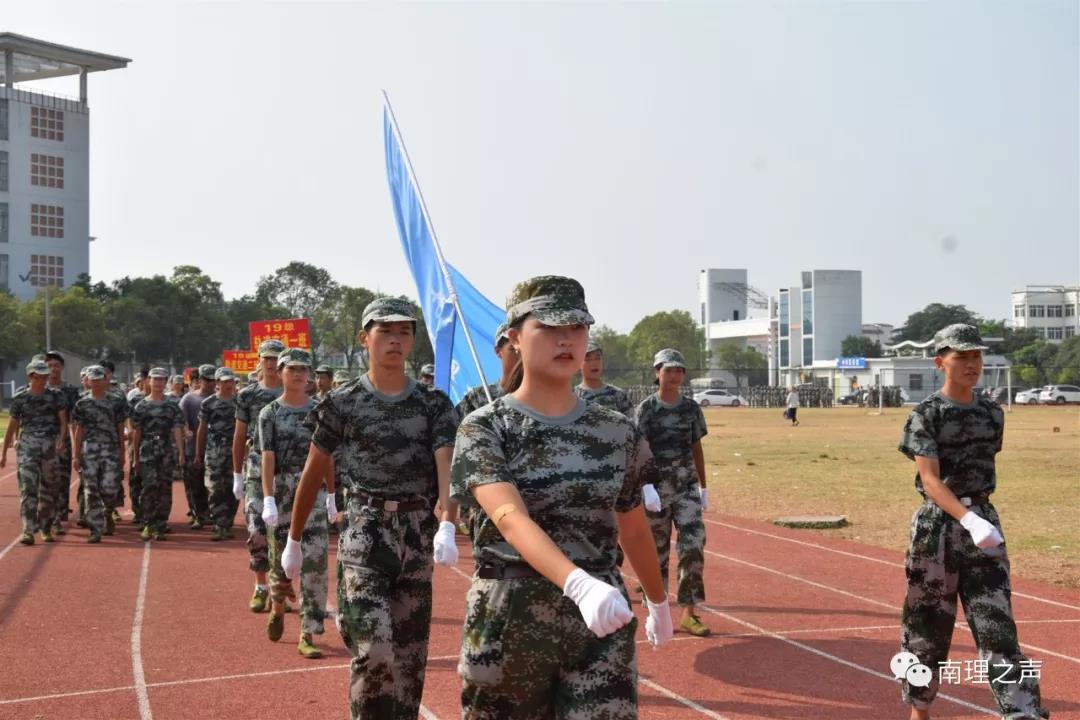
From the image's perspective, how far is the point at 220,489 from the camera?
1489 centimetres

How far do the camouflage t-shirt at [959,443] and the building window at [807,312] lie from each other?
12735 centimetres

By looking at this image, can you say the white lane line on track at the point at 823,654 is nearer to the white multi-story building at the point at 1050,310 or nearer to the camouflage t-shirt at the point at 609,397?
the camouflage t-shirt at the point at 609,397

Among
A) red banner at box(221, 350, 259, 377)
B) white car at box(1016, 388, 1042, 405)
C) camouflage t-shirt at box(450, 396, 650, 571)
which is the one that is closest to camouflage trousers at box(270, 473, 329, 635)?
camouflage t-shirt at box(450, 396, 650, 571)

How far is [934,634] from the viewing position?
20.5 ft

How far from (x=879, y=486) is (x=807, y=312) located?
11278 centimetres

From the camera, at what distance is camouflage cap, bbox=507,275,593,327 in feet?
13.0

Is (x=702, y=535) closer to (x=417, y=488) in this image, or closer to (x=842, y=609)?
(x=842, y=609)

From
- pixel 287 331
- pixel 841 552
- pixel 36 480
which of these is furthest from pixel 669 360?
pixel 287 331

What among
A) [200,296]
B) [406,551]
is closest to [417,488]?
[406,551]

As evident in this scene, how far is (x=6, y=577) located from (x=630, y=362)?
110 metres

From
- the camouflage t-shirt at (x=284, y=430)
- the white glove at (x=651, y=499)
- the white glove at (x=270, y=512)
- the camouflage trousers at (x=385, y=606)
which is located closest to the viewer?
the camouflage trousers at (x=385, y=606)

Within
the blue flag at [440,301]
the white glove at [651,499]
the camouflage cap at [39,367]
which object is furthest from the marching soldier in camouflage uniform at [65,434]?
the white glove at [651,499]

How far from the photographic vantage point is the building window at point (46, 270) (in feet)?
287

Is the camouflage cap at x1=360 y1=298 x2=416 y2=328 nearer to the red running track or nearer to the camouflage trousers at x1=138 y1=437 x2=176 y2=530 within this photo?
the red running track
